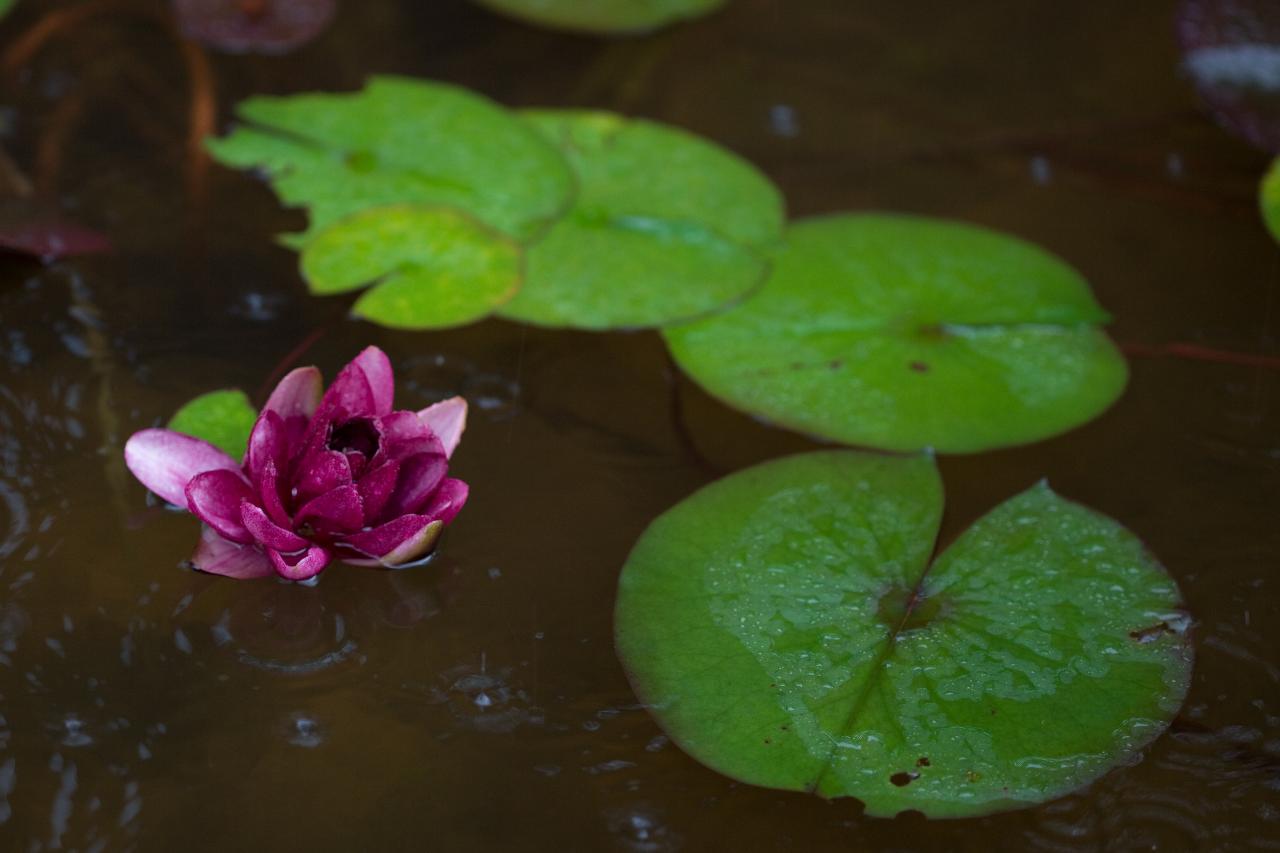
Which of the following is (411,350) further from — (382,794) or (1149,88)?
(1149,88)

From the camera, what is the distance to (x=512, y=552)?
1.72 meters

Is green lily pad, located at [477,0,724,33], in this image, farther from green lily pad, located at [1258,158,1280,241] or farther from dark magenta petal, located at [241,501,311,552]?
dark magenta petal, located at [241,501,311,552]

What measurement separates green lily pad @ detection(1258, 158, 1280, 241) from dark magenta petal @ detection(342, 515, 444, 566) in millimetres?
1683

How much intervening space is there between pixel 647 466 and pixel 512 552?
27 cm

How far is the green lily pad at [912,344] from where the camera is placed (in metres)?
1.87

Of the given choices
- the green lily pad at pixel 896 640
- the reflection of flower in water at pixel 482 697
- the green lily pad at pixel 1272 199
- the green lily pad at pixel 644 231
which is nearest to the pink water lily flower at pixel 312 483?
the reflection of flower in water at pixel 482 697

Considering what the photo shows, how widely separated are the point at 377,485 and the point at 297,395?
0.21m

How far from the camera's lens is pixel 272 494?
5.02ft

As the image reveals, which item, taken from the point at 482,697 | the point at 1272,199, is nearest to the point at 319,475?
the point at 482,697

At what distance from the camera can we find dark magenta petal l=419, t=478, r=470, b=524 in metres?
1.59

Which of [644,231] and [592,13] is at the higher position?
[592,13]

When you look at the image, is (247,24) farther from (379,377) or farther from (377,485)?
(377,485)

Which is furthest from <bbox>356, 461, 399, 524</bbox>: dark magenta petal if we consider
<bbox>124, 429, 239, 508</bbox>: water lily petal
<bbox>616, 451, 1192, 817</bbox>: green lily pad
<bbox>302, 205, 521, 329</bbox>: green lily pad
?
<bbox>302, 205, 521, 329</bbox>: green lily pad

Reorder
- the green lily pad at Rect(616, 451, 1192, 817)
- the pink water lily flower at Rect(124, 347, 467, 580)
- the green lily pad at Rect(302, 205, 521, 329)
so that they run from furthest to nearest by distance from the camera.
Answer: the green lily pad at Rect(302, 205, 521, 329) → the pink water lily flower at Rect(124, 347, 467, 580) → the green lily pad at Rect(616, 451, 1192, 817)
